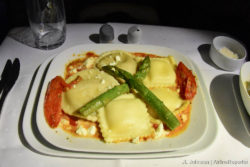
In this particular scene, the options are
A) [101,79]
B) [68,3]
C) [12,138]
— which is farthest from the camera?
[68,3]

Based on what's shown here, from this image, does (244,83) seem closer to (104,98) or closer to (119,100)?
(119,100)

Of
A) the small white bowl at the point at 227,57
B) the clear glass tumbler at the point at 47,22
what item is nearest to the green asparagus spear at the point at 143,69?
the small white bowl at the point at 227,57

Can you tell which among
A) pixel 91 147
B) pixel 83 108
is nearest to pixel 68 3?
pixel 83 108

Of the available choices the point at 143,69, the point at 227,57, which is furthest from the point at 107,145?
the point at 227,57

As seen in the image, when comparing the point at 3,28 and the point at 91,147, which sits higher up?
the point at 91,147

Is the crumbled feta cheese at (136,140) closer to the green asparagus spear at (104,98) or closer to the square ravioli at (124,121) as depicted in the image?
the square ravioli at (124,121)

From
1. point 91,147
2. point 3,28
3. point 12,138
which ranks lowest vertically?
point 3,28

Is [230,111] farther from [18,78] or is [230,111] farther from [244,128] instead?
[18,78]

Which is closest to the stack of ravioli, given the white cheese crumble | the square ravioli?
the square ravioli
